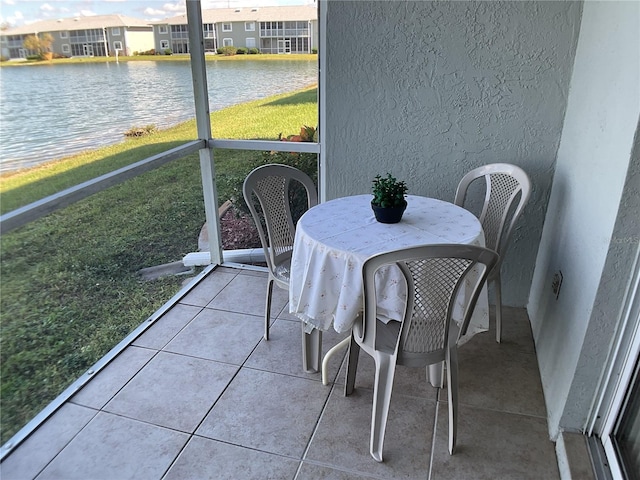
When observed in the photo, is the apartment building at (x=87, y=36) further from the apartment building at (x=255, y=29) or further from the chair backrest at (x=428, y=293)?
the chair backrest at (x=428, y=293)

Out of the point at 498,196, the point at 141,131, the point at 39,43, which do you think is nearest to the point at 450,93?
the point at 498,196

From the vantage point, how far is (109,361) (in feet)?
7.91

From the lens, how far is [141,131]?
2.56 m

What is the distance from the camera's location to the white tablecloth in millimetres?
1812

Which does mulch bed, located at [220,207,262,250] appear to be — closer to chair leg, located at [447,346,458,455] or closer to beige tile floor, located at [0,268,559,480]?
beige tile floor, located at [0,268,559,480]

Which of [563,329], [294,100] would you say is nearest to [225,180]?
[294,100]

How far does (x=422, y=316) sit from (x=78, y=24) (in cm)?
196

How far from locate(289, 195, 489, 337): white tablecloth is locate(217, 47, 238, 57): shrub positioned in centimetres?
149

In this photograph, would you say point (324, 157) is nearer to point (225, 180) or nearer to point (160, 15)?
point (225, 180)

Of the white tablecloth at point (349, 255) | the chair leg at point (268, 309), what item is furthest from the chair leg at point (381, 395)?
the chair leg at point (268, 309)

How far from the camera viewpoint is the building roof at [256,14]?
2.84 metres

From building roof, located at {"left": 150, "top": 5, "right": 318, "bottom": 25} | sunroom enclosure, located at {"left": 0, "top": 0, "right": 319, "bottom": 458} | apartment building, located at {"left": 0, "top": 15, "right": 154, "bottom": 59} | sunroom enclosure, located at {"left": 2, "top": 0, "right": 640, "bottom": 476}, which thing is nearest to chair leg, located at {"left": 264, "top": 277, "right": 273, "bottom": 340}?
sunroom enclosure, located at {"left": 0, "top": 0, "right": 319, "bottom": 458}

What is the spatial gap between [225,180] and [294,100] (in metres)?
0.77

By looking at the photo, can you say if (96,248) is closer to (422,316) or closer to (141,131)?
(141,131)
